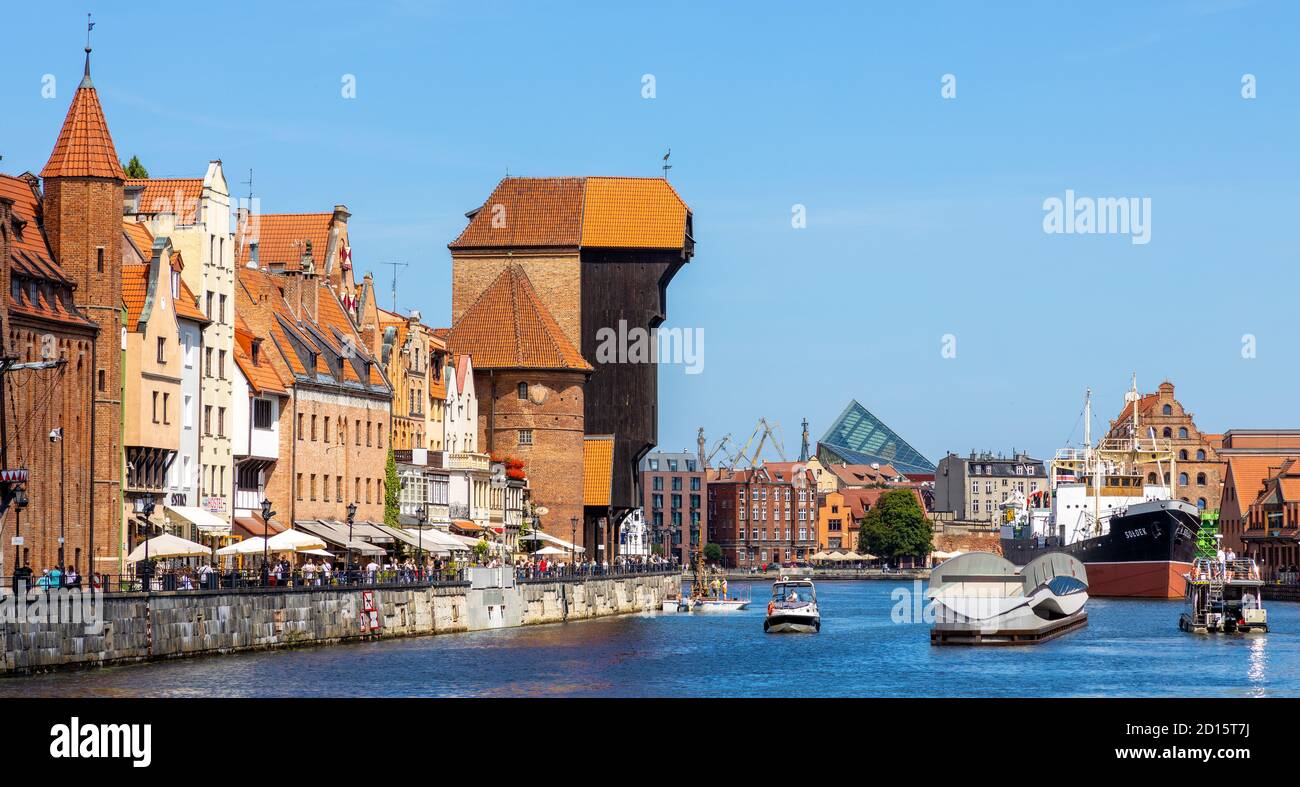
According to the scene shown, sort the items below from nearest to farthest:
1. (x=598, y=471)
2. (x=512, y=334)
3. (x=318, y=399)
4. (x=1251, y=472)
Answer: (x=318, y=399), (x=512, y=334), (x=598, y=471), (x=1251, y=472)

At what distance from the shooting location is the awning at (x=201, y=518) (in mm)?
71188

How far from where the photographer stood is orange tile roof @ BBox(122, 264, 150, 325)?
6819 cm

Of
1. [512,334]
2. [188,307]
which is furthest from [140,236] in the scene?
[512,334]

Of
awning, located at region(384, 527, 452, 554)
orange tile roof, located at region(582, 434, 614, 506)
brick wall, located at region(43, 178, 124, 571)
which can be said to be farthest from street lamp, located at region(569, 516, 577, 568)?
brick wall, located at region(43, 178, 124, 571)

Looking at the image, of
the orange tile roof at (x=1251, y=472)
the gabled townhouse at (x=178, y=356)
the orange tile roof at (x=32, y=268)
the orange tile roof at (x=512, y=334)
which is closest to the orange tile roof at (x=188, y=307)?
the gabled townhouse at (x=178, y=356)

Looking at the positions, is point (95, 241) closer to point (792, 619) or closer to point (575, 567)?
point (792, 619)

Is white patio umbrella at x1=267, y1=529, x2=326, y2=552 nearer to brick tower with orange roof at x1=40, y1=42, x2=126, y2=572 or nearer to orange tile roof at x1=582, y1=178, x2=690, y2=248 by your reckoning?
brick tower with orange roof at x1=40, y1=42, x2=126, y2=572

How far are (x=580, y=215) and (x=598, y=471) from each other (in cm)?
1614

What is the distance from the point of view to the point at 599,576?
354ft

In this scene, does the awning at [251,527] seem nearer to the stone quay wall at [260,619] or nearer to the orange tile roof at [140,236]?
the stone quay wall at [260,619]

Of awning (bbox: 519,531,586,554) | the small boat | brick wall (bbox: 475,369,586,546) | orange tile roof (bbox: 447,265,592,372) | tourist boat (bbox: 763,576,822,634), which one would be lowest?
the small boat

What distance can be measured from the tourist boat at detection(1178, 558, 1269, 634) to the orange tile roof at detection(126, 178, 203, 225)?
45.2 metres

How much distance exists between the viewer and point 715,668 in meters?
64.0
